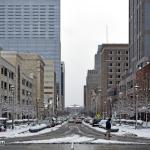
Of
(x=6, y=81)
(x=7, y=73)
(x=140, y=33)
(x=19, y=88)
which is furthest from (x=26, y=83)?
(x=6, y=81)

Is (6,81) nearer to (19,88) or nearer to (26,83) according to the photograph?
(19,88)

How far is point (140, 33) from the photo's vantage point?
156m

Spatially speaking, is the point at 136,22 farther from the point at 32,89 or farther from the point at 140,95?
the point at 140,95

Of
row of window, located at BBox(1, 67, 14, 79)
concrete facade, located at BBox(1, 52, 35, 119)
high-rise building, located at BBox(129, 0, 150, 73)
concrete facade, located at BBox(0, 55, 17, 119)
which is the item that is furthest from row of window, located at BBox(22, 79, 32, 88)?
high-rise building, located at BBox(129, 0, 150, 73)

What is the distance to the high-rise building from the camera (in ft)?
495

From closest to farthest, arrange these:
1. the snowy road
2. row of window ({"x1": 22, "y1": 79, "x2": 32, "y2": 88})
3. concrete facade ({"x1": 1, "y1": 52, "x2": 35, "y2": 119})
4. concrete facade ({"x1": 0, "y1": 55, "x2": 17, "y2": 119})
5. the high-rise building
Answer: the snowy road
concrete facade ({"x1": 0, "y1": 55, "x2": 17, "y2": 119})
concrete facade ({"x1": 1, "y1": 52, "x2": 35, "y2": 119})
the high-rise building
row of window ({"x1": 22, "y1": 79, "x2": 32, "y2": 88})

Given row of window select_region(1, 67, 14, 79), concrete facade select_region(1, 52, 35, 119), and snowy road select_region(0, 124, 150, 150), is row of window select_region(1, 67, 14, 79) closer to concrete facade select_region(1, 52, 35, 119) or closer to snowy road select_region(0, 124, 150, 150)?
concrete facade select_region(1, 52, 35, 119)

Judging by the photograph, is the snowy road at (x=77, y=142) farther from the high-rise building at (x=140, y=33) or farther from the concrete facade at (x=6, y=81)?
the high-rise building at (x=140, y=33)

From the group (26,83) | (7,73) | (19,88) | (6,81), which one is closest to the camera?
(6,81)

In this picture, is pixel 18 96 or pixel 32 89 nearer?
pixel 18 96

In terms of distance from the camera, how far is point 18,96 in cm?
14612

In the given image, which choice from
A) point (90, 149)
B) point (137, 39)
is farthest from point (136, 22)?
point (90, 149)

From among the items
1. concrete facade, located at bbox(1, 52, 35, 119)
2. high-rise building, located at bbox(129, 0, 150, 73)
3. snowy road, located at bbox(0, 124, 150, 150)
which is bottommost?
snowy road, located at bbox(0, 124, 150, 150)

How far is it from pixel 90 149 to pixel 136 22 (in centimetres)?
13877
